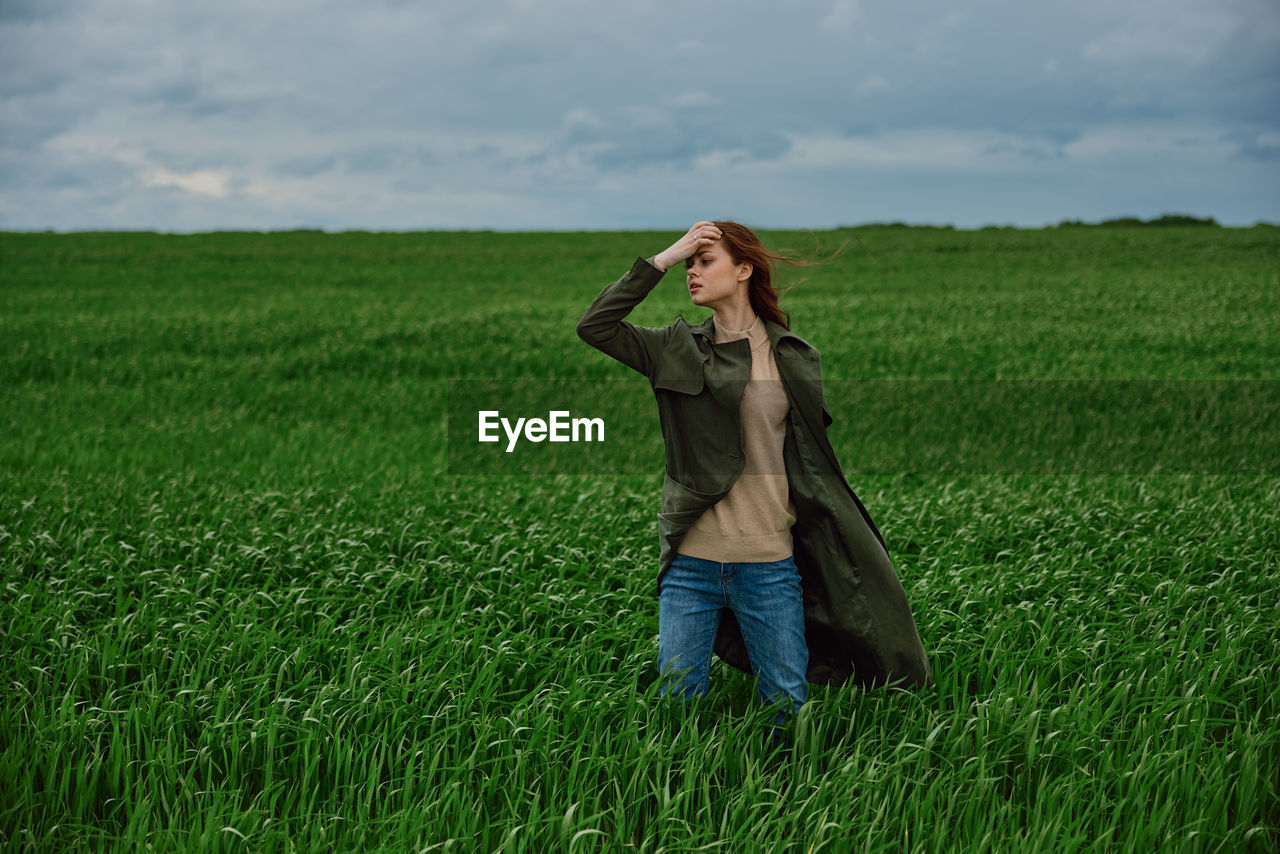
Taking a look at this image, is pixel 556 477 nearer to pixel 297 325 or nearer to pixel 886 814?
pixel 886 814

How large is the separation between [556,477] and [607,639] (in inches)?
191

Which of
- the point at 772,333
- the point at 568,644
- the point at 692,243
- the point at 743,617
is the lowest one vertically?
the point at 568,644

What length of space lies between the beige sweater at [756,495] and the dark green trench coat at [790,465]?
2.1 inches

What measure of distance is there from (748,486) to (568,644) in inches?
88.2

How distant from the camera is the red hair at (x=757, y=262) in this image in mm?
3770

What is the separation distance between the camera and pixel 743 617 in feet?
13.2

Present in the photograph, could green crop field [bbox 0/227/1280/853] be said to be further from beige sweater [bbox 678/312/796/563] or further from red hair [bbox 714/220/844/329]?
red hair [bbox 714/220/844/329]

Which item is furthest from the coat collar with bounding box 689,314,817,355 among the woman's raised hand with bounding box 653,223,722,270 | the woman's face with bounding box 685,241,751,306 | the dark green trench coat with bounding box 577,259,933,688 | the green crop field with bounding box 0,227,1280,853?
the green crop field with bounding box 0,227,1280,853

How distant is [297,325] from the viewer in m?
23.6

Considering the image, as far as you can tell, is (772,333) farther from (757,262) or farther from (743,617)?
(743,617)

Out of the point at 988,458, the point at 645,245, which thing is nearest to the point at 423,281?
the point at 645,245

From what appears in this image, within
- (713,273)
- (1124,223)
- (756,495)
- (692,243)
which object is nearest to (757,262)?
(713,273)

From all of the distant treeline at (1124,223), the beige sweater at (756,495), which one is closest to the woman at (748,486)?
the beige sweater at (756,495)

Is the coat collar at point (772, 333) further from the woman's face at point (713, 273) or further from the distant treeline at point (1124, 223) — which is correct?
the distant treeline at point (1124, 223)
